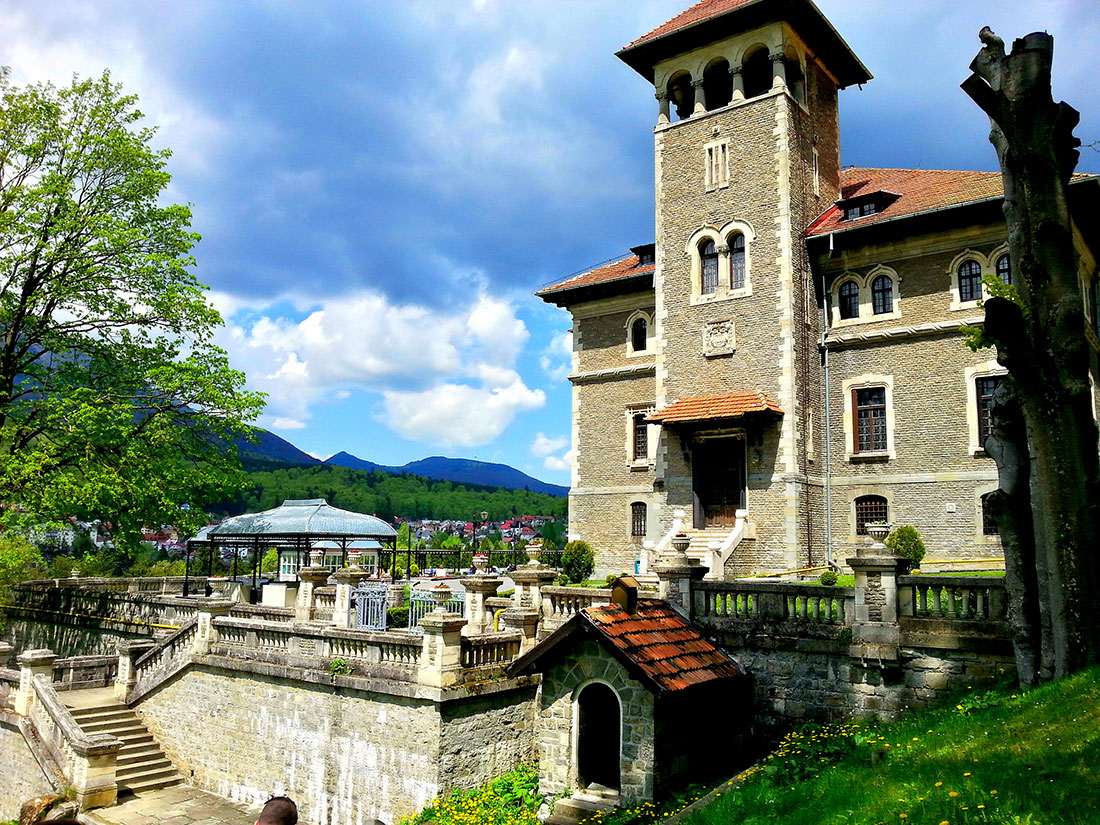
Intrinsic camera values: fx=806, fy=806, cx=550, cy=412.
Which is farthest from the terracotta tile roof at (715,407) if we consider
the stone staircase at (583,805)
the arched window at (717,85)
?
the stone staircase at (583,805)

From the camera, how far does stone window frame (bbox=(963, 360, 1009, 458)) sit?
2338 centimetres

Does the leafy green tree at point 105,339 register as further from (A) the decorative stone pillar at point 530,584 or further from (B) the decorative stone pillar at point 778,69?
(B) the decorative stone pillar at point 778,69

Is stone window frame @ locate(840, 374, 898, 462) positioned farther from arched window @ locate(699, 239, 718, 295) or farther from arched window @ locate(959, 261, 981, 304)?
arched window @ locate(699, 239, 718, 295)

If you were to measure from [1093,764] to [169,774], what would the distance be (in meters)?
17.1

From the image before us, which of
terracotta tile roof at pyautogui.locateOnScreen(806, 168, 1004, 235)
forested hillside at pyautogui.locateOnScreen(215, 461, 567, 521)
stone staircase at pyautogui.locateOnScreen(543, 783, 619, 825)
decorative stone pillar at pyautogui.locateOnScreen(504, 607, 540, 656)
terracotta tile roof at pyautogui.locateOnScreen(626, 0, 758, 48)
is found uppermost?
terracotta tile roof at pyautogui.locateOnScreen(626, 0, 758, 48)

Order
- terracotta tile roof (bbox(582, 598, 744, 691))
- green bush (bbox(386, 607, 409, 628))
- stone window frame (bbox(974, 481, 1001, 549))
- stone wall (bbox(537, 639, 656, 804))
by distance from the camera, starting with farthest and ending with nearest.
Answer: stone window frame (bbox(974, 481, 1001, 549))
green bush (bbox(386, 607, 409, 628))
terracotta tile roof (bbox(582, 598, 744, 691))
stone wall (bbox(537, 639, 656, 804))

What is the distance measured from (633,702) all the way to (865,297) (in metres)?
18.6

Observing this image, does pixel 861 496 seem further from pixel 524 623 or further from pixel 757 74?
pixel 757 74

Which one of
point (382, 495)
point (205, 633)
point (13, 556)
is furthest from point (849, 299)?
point (382, 495)

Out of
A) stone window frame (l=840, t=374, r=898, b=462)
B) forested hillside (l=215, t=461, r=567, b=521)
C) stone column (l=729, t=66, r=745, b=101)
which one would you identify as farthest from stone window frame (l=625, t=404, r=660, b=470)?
forested hillside (l=215, t=461, r=567, b=521)

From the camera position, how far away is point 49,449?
2092 cm

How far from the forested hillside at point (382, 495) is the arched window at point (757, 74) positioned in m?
70.8

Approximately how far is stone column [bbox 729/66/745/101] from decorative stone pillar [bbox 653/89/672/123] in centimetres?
256

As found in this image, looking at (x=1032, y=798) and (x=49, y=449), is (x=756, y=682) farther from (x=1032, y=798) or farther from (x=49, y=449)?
(x=49, y=449)
